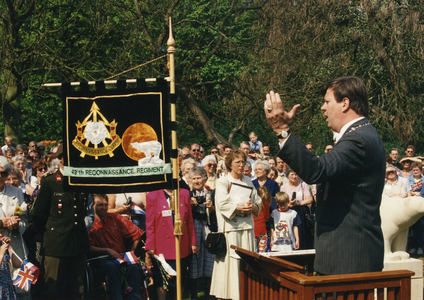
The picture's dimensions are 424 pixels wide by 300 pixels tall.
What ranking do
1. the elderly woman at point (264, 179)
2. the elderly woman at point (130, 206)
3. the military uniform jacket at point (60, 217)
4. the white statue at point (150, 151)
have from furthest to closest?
the elderly woman at point (264, 179)
the elderly woman at point (130, 206)
the military uniform jacket at point (60, 217)
the white statue at point (150, 151)

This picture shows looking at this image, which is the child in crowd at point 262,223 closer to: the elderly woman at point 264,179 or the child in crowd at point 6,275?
the elderly woman at point 264,179

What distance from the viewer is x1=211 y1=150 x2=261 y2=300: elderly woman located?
22.1 ft

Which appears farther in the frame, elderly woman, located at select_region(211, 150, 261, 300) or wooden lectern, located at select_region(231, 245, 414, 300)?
elderly woman, located at select_region(211, 150, 261, 300)

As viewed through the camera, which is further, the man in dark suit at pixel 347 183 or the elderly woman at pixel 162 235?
the elderly woman at pixel 162 235

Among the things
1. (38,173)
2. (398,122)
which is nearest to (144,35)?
(38,173)

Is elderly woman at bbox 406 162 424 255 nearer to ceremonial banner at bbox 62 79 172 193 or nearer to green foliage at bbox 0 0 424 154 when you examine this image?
green foliage at bbox 0 0 424 154

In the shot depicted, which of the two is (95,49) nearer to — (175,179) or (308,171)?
(175,179)

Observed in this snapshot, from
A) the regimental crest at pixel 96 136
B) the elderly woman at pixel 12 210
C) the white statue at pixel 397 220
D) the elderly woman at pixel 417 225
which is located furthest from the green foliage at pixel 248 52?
the white statue at pixel 397 220

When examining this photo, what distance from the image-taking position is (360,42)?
63.2 ft

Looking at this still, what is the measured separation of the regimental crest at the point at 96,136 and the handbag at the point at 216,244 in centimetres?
200

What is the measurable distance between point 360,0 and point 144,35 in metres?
8.28

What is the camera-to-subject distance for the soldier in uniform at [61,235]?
5.84 metres

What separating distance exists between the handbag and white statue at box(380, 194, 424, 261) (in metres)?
1.89

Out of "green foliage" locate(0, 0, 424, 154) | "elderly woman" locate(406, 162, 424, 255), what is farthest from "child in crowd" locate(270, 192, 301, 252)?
"green foliage" locate(0, 0, 424, 154)
